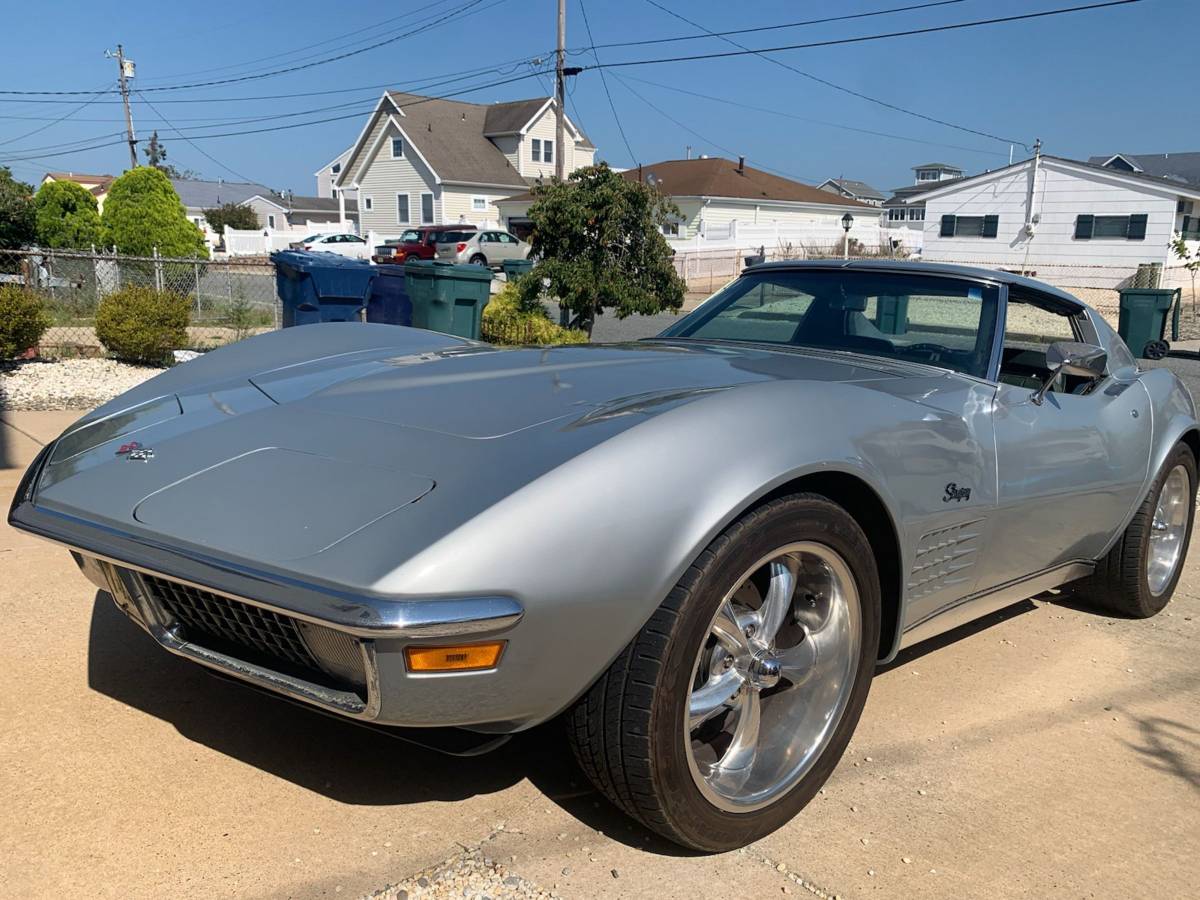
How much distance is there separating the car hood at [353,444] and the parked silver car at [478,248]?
26824 millimetres

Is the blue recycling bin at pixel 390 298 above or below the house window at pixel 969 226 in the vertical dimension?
below

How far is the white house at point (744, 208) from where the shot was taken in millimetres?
35781

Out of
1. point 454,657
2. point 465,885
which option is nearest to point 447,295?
point 465,885

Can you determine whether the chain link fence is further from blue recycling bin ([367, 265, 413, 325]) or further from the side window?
the side window

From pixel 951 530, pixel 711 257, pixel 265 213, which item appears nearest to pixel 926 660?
pixel 951 530

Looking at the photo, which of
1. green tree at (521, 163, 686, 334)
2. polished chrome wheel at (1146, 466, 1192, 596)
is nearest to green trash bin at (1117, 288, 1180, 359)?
green tree at (521, 163, 686, 334)

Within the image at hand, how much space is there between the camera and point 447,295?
9516mm

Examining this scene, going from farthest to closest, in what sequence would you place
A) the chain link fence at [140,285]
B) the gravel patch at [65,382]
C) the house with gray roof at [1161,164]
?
1. the house with gray roof at [1161,164]
2. the chain link fence at [140,285]
3. the gravel patch at [65,382]

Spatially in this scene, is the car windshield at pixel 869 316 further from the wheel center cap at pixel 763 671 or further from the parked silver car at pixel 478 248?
the parked silver car at pixel 478 248

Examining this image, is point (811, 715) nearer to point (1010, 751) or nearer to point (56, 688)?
point (1010, 751)

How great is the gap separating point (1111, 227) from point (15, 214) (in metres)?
31.4

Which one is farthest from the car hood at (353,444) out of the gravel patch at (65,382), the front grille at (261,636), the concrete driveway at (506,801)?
the gravel patch at (65,382)

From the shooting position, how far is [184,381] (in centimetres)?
311

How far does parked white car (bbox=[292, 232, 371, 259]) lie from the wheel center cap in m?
35.6
